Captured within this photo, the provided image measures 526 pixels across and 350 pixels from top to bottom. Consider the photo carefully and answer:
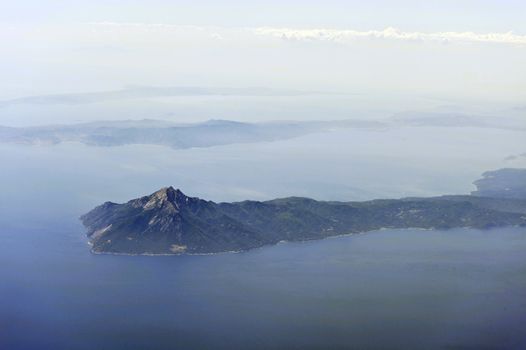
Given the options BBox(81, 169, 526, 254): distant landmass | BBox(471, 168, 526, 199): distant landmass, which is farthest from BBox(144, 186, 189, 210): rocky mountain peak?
BBox(471, 168, 526, 199): distant landmass

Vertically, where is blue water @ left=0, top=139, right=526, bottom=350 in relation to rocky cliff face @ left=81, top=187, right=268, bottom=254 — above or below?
below

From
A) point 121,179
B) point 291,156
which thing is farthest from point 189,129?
point 121,179

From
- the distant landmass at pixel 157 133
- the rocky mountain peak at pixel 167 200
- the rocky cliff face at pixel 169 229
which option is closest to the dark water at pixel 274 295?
the rocky cliff face at pixel 169 229

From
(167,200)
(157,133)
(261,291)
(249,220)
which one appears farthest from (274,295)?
(157,133)

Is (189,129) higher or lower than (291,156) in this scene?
higher

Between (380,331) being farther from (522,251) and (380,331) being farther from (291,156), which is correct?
(291,156)

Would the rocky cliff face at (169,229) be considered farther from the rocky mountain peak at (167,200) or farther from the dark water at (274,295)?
the dark water at (274,295)

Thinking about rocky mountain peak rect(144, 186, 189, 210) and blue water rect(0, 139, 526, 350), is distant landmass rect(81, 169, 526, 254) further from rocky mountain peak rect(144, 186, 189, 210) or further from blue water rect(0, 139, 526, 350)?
blue water rect(0, 139, 526, 350)
